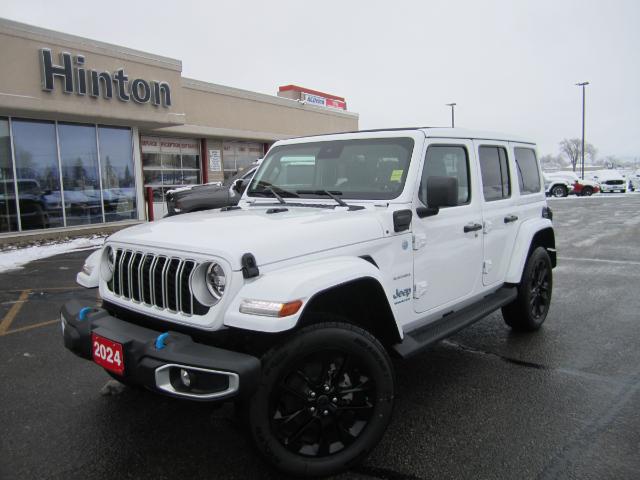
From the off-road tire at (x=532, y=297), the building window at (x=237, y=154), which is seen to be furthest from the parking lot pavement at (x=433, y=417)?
the building window at (x=237, y=154)

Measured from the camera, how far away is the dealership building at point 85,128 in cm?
1231

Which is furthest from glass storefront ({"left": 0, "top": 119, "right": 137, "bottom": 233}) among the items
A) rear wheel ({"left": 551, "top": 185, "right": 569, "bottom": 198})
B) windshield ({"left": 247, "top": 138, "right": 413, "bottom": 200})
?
rear wheel ({"left": 551, "top": 185, "right": 569, "bottom": 198})

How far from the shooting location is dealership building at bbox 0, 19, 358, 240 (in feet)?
40.4

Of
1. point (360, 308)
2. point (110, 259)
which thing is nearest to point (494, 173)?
point (360, 308)

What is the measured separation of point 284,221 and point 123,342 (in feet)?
3.69

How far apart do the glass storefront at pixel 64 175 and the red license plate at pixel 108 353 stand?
12.0 metres

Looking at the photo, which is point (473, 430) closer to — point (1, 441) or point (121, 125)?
point (1, 441)

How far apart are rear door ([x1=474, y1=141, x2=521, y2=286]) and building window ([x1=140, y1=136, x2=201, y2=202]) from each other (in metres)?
15.5

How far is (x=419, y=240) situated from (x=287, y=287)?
1.29 meters

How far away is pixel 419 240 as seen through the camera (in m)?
3.44

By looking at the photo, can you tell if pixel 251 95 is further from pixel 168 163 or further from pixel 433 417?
pixel 433 417

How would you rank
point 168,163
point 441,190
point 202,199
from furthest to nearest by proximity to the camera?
point 168,163
point 202,199
point 441,190

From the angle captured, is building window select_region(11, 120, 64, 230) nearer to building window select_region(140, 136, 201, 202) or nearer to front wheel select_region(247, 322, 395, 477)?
building window select_region(140, 136, 201, 202)

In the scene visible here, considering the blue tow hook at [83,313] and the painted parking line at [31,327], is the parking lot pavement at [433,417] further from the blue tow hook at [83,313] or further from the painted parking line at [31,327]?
the blue tow hook at [83,313]
